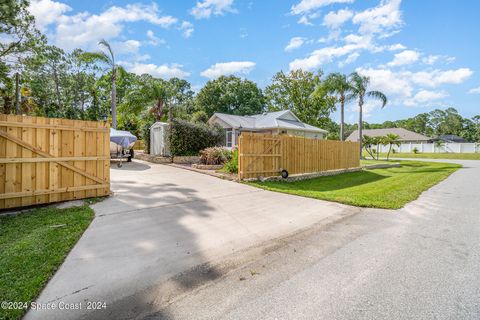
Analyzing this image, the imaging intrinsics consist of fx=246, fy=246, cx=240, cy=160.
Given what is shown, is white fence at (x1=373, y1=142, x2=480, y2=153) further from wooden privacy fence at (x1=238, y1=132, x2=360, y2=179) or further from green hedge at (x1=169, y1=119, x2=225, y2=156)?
green hedge at (x1=169, y1=119, x2=225, y2=156)

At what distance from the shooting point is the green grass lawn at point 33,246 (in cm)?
246

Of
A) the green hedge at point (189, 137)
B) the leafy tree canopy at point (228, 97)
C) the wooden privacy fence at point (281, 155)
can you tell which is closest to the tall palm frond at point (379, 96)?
the wooden privacy fence at point (281, 155)

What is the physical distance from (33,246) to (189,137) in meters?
12.7

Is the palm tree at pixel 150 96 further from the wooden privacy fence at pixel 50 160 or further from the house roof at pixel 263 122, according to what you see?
the wooden privacy fence at pixel 50 160

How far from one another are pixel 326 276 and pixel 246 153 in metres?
6.59

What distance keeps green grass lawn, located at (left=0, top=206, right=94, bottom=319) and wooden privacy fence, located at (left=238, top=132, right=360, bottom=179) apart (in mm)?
5524

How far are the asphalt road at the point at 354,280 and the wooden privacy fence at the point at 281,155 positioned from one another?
510 cm

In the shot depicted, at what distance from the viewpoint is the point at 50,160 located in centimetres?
547

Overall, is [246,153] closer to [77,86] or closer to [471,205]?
[471,205]

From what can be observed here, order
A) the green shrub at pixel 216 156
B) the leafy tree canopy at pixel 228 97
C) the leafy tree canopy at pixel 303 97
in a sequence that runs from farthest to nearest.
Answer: the leafy tree canopy at pixel 228 97, the leafy tree canopy at pixel 303 97, the green shrub at pixel 216 156

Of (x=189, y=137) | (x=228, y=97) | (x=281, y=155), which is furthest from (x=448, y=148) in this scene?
(x=189, y=137)

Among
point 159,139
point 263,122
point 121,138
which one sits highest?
point 263,122

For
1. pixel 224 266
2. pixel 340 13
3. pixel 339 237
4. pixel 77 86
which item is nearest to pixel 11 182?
pixel 224 266

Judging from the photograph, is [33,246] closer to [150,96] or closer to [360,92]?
[150,96]
